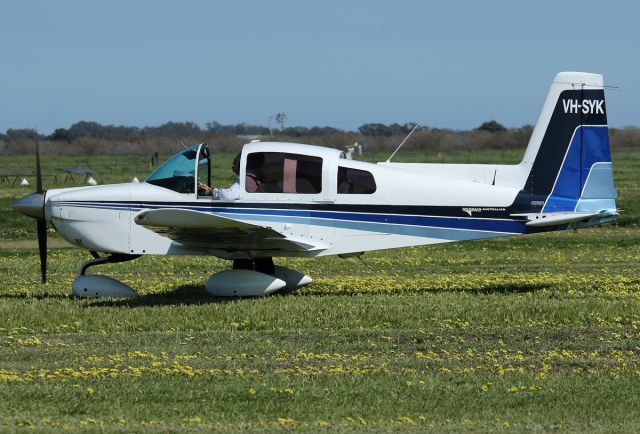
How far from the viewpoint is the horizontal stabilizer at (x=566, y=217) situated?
14391mm

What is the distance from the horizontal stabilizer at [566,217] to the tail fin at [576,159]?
6cm

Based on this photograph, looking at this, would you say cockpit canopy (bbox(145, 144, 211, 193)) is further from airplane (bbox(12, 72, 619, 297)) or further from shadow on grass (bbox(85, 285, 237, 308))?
shadow on grass (bbox(85, 285, 237, 308))

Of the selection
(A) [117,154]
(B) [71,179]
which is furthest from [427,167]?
(A) [117,154]

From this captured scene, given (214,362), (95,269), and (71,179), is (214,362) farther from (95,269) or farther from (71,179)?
(71,179)

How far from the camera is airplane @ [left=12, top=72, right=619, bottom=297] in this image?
47.9 ft

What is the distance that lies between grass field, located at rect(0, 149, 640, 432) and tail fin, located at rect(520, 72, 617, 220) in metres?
1.28

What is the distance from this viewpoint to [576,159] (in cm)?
1470

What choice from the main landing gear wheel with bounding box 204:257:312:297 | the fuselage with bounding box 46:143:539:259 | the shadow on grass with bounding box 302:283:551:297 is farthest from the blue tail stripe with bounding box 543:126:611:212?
the main landing gear wheel with bounding box 204:257:312:297

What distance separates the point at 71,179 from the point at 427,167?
40670mm

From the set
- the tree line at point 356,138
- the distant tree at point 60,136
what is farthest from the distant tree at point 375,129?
the distant tree at point 60,136

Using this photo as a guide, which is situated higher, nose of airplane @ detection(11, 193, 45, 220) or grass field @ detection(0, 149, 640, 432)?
nose of airplane @ detection(11, 193, 45, 220)

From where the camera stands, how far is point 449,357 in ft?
34.5

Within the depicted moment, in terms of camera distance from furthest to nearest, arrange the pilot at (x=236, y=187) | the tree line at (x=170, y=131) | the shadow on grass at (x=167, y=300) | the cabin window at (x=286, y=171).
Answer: the tree line at (x=170, y=131), the pilot at (x=236, y=187), the cabin window at (x=286, y=171), the shadow on grass at (x=167, y=300)

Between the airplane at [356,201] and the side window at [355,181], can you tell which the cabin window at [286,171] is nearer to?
the airplane at [356,201]
